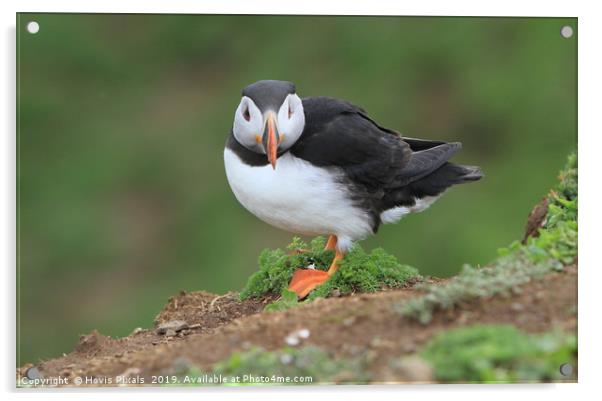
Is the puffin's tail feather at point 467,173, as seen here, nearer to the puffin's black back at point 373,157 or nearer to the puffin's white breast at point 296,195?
Result: the puffin's black back at point 373,157

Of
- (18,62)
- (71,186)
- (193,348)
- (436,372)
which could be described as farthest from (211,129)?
(436,372)

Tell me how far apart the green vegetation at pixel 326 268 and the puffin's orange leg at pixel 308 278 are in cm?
4

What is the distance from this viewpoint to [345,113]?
567 cm

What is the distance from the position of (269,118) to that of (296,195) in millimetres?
515

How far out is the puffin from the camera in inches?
204

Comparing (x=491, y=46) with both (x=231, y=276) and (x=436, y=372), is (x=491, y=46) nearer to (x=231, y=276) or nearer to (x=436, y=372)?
(x=436, y=372)

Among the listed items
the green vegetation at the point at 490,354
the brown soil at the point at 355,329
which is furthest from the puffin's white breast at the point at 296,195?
the green vegetation at the point at 490,354

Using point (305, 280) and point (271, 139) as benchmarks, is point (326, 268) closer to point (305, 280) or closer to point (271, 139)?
point (305, 280)

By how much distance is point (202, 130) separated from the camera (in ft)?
22.9

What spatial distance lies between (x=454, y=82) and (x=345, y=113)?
3.60ft

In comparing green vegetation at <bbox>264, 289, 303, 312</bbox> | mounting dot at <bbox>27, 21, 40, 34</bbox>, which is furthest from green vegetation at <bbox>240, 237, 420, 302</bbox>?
mounting dot at <bbox>27, 21, 40, 34</bbox>

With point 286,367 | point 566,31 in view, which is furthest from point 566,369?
point 566,31

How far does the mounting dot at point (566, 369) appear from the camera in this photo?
437cm

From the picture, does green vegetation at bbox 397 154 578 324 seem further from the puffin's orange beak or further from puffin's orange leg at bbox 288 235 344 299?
the puffin's orange beak
